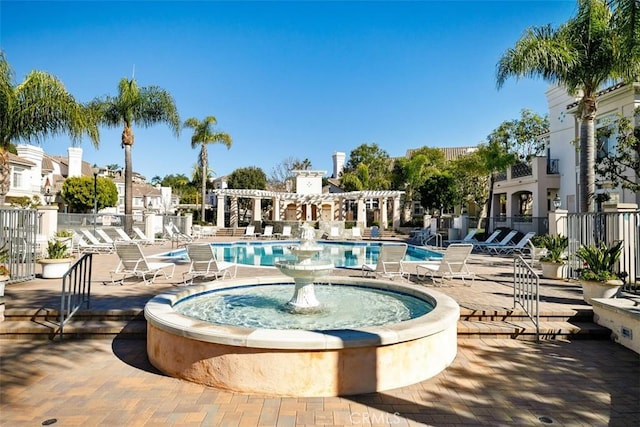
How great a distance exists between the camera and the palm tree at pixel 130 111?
2231 centimetres

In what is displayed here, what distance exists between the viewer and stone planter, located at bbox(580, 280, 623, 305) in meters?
6.62

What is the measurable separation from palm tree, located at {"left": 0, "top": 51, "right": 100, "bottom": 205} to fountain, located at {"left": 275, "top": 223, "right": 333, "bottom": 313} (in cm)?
1107

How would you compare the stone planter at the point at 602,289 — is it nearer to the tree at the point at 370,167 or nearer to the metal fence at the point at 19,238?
the metal fence at the point at 19,238

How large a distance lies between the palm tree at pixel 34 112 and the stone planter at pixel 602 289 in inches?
616

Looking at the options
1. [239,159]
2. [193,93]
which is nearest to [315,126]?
[239,159]

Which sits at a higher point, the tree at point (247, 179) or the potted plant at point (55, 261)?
the tree at point (247, 179)

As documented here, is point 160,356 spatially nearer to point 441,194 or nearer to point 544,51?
point 544,51

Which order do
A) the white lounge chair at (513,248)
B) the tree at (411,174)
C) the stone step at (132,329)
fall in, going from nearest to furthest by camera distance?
the stone step at (132,329), the white lounge chair at (513,248), the tree at (411,174)

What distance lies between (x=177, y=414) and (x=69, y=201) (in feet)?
141

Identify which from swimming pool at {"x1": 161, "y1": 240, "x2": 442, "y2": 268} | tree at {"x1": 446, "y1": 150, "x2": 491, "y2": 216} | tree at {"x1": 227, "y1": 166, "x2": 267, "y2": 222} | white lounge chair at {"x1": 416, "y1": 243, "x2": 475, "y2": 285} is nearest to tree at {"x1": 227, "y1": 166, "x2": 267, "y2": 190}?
tree at {"x1": 227, "y1": 166, "x2": 267, "y2": 222}

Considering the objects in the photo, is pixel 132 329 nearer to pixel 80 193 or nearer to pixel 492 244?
pixel 492 244

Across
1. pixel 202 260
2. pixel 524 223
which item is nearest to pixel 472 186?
pixel 524 223

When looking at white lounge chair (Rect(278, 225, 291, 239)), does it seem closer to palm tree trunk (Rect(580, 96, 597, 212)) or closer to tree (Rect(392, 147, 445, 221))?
tree (Rect(392, 147, 445, 221))

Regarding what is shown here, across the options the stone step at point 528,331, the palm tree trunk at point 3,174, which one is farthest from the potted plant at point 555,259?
the palm tree trunk at point 3,174
